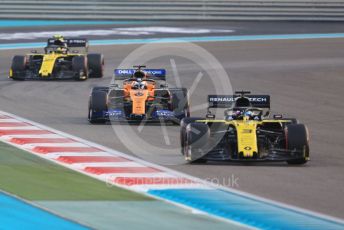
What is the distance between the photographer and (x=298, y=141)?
1541 cm

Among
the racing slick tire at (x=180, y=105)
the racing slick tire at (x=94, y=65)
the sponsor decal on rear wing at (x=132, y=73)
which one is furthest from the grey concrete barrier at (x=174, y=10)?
the racing slick tire at (x=180, y=105)

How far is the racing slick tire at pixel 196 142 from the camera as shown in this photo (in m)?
15.4

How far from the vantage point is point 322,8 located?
45219mm

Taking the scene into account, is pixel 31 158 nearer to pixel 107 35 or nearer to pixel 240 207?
pixel 240 207

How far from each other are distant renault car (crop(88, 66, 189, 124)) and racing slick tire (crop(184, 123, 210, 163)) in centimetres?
446

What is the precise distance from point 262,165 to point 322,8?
30559 millimetres

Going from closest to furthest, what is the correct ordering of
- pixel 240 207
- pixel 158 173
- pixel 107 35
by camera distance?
pixel 240 207, pixel 158 173, pixel 107 35

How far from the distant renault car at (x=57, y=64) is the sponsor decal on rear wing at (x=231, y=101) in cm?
1167

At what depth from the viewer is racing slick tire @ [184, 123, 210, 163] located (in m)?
15.4

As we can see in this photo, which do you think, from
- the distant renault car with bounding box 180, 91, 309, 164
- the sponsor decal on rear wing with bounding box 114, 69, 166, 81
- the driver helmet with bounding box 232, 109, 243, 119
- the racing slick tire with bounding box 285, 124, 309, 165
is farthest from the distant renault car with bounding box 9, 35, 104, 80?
the racing slick tire with bounding box 285, 124, 309, 165

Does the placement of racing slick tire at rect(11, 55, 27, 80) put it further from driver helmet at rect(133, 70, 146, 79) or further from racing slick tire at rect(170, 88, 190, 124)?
racing slick tire at rect(170, 88, 190, 124)

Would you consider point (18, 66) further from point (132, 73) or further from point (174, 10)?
point (174, 10)

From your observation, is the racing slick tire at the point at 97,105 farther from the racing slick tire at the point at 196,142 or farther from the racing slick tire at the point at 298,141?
the racing slick tire at the point at 298,141

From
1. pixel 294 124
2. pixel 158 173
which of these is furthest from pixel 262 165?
pixel 158 173
